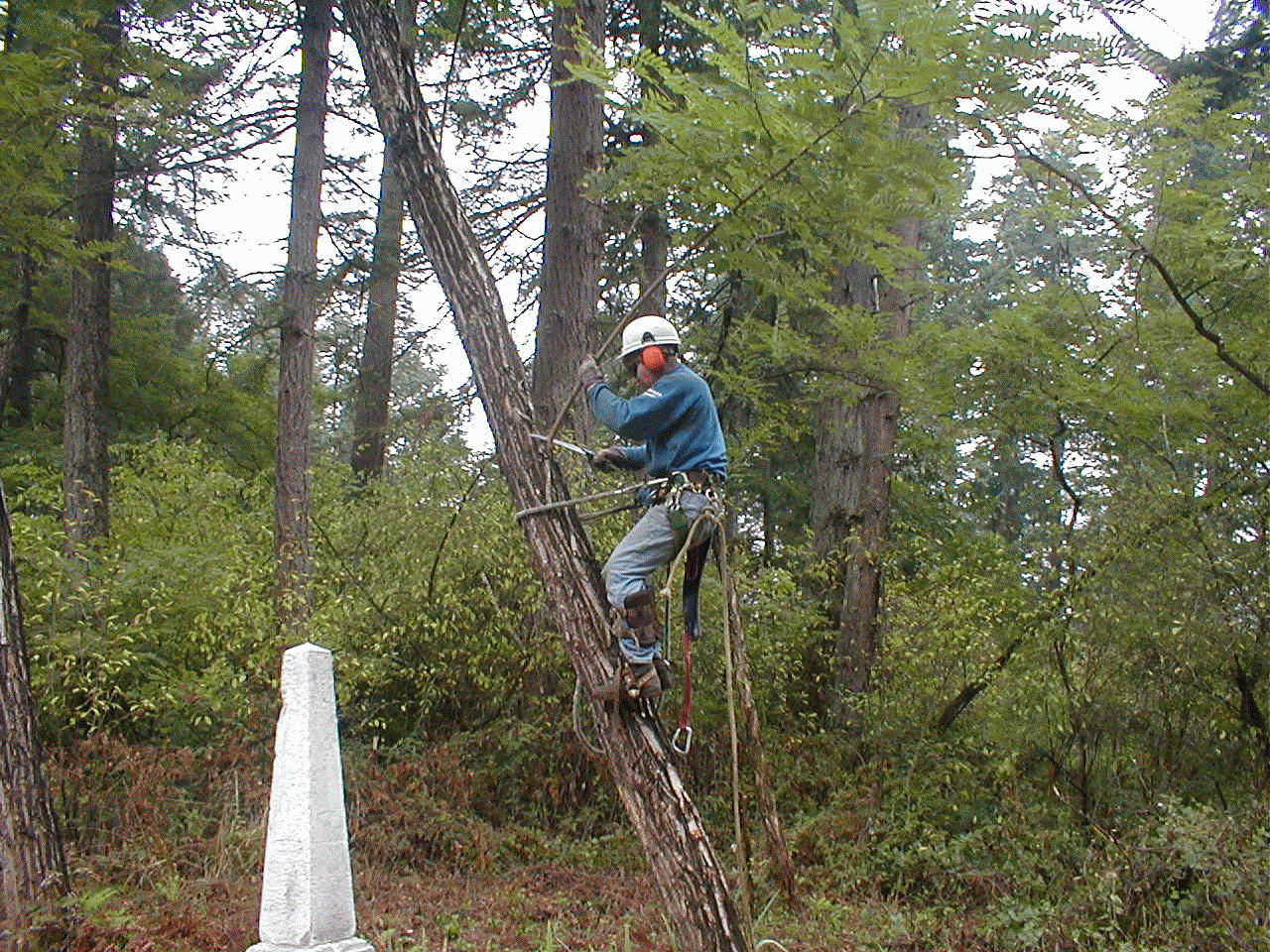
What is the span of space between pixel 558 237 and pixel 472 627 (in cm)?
375

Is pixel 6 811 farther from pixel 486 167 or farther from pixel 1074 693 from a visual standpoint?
pixel 486 167

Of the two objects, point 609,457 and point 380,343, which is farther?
point 380,343

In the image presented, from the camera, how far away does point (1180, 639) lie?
8758mm

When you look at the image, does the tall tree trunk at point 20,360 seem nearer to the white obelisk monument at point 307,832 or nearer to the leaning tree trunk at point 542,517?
the leaning tree trunk at point 542,517

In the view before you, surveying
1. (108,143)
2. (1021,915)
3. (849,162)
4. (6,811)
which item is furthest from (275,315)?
(1021,915)

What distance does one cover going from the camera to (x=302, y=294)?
1218cm

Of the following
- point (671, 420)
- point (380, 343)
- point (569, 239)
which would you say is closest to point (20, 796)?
point (671, 420)

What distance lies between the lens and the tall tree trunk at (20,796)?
539 cm

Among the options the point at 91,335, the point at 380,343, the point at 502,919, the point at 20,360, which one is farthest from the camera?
the point at 380,343

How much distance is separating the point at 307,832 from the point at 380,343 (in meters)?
15.7

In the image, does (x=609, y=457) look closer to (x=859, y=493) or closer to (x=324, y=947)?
(x=324, y=947)

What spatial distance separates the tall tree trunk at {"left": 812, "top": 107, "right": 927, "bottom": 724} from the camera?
447 inches

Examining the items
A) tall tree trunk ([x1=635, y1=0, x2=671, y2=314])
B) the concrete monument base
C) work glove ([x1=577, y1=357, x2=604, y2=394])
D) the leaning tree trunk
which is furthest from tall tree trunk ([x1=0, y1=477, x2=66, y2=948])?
tall tree trunk ([x1=635, y1=0, x2=671, y2=314])

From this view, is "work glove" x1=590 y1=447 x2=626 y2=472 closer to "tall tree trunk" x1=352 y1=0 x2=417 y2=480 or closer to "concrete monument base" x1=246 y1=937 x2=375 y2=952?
"concrete monument base" x1=246 y1=937 x2=375 y2=952
